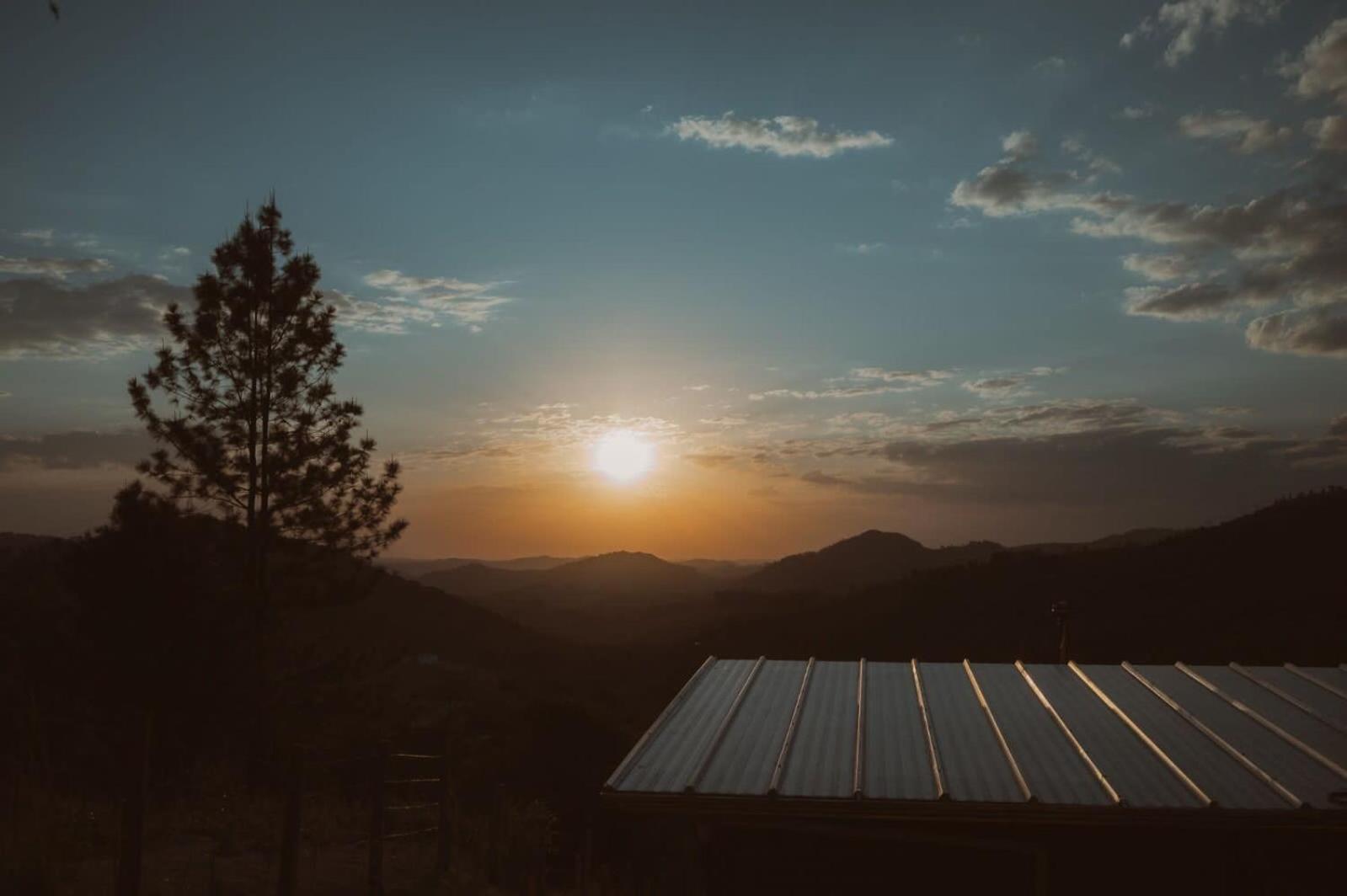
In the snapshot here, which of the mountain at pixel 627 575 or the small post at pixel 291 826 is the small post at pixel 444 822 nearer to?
the small post at pixel 291 826

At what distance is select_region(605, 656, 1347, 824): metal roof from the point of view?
7758 millimetres

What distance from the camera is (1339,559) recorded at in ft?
171

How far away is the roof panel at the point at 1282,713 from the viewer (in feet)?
29.1

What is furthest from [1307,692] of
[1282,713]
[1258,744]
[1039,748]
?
[1039,748]

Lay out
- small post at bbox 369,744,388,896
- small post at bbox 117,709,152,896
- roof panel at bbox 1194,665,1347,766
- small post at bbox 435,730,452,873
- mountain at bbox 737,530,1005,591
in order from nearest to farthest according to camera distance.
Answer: roof panel at bbox 1194,665,1347,766, small post at bbox 117,709,152,896, small post at bbox 369,744,388,896, small post at bbox 435,730,452,873, mountain at bbox 737,530,1005,591

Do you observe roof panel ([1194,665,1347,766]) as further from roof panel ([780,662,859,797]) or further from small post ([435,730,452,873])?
small post ([435,730,452,873])

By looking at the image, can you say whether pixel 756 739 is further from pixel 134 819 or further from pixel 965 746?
pixel 134 819

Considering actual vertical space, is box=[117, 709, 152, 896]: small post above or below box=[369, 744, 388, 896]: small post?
above

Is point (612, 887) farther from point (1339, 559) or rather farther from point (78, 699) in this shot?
point (1339, 559)

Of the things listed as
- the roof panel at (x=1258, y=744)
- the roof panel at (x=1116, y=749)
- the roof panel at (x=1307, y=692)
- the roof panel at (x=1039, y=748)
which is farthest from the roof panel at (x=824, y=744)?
the roof panel at (x=1307, y=692)

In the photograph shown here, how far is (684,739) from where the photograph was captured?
921 centimetres

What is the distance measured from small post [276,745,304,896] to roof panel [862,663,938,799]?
6506 millimetres

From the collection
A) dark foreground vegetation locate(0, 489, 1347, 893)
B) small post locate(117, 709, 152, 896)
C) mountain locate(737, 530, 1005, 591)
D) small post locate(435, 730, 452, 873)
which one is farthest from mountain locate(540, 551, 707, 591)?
small post locate(117, 709, 152, 896)

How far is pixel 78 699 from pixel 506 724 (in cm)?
1470
